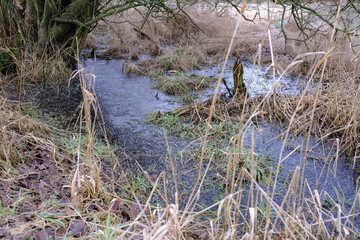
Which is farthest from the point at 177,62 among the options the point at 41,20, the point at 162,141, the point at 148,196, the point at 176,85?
the point at 148,196

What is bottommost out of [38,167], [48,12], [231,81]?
[38,167]

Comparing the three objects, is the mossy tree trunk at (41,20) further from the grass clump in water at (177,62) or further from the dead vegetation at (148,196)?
the grass clump in water at (177,62)

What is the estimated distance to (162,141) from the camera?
394 cm

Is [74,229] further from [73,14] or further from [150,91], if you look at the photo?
[73,14]

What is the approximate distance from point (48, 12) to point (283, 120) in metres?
4.03

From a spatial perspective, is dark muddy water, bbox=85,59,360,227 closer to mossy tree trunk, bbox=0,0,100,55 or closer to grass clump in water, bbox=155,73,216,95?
grass clump in water, bbox=155,73,216,95

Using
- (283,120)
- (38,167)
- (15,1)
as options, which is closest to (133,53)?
(15,1)

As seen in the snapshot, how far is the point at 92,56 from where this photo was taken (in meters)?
7.91

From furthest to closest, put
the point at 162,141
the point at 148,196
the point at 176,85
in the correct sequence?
the point at 176,85, the point at 162,141, the point at 148,196

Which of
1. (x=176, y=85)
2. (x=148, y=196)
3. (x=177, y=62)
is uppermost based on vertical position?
(x=177, y=62)

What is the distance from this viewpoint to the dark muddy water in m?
3.17

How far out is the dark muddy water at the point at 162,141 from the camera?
10.4ft

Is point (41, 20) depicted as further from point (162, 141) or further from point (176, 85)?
point (162, 141)

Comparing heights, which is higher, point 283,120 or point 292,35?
point 292,35
